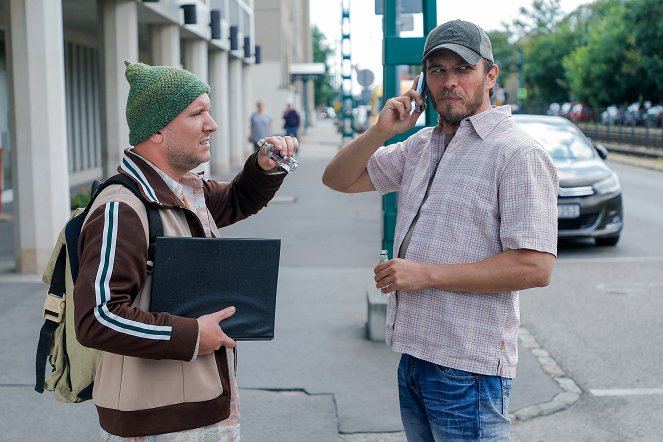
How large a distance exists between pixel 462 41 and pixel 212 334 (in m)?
1.12

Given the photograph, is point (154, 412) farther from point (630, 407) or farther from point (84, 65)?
point (84, 65)

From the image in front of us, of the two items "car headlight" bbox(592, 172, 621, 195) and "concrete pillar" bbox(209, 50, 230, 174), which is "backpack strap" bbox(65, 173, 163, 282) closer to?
"car headlight" bbox(592, 172, 621, 195)

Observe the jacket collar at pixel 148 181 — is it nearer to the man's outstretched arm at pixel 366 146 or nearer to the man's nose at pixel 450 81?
the man's outstretched arm at pixel 366 146

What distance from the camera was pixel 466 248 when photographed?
2.83 metres

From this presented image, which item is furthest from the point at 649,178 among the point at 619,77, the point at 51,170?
the point at 619,77

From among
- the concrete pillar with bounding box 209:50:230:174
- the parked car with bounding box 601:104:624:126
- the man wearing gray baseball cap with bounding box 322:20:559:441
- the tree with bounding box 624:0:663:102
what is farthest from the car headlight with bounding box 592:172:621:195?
the parked car with bounding box 601:104:624:126

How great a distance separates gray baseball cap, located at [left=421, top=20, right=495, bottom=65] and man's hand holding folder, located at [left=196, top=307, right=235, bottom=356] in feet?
3.28

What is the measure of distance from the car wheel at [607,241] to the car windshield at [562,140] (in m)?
1.19

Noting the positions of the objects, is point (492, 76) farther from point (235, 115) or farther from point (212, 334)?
point (235, 115)

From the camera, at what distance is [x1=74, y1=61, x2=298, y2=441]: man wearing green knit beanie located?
2.48 m

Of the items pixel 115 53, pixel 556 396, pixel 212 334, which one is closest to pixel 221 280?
pixel 212 334

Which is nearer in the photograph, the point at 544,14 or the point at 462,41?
the point at 462,41

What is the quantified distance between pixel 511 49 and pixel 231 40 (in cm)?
9361

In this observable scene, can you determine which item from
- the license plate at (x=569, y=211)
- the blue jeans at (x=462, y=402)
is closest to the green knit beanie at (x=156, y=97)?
the blue jeans at (x=462, y=402)
